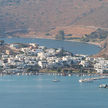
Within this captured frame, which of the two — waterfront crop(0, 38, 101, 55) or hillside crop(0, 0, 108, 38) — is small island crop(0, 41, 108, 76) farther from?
hillside crop(0, 0, 108, 38)

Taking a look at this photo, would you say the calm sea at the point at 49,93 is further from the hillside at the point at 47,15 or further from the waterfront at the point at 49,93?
the hillside at the point at 47,15

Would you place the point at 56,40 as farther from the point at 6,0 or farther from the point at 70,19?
the point at 6,0

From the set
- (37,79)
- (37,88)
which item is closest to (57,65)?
(37,79)

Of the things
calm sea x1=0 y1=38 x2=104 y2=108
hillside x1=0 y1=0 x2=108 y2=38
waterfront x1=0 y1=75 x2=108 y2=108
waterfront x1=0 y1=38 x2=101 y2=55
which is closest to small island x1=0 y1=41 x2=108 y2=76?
calm sea x1=0 y1=38 x2=104 y2=108

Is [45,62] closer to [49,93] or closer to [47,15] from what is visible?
[49,93]

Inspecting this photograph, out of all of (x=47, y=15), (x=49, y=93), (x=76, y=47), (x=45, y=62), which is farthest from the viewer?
(x=47, y=15)

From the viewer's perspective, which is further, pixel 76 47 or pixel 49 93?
pixel 76 47

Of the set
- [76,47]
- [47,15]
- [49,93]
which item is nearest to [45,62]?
[49,93]
